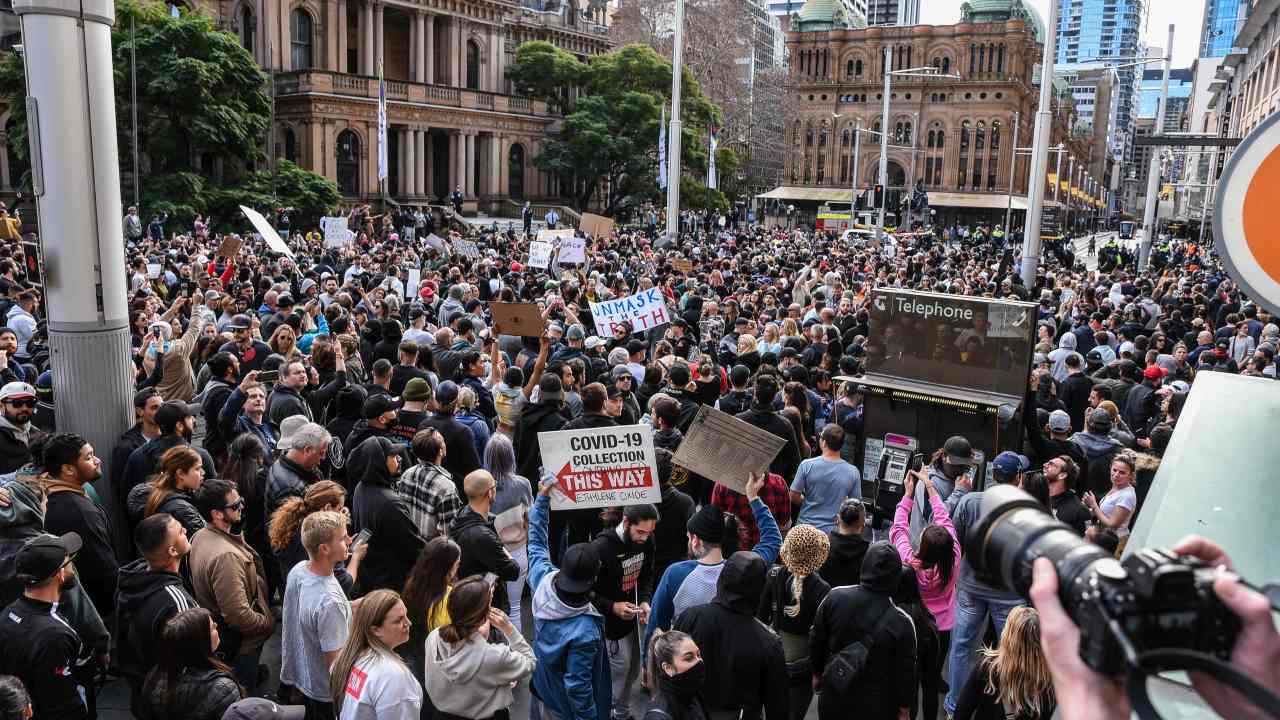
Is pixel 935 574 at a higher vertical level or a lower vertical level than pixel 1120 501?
lower

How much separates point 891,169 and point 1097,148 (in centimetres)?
9361

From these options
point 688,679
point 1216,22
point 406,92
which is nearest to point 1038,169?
point 688,679

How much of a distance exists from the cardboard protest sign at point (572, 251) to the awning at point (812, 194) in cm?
6970

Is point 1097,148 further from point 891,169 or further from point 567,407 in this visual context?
point 567,407

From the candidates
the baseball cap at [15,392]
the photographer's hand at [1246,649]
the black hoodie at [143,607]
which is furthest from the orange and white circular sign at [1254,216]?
the baseball cap at [15,392]

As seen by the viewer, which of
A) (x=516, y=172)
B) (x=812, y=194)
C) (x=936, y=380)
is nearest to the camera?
(x=936, y=380)

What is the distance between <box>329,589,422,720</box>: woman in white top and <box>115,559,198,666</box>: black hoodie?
967mm

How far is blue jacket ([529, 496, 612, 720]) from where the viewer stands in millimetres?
4879

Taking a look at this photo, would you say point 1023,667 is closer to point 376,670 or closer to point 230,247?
point 376,670

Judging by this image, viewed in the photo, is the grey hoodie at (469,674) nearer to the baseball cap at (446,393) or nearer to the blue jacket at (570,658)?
the blue jacket at (570,658)

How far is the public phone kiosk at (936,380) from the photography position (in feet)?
28.8

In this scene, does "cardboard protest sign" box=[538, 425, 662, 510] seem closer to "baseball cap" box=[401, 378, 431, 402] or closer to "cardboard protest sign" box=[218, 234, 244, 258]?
"baseball cap" box=[401, 378, 431, 402]

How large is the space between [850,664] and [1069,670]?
3197 mm

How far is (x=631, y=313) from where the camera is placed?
12641mm
